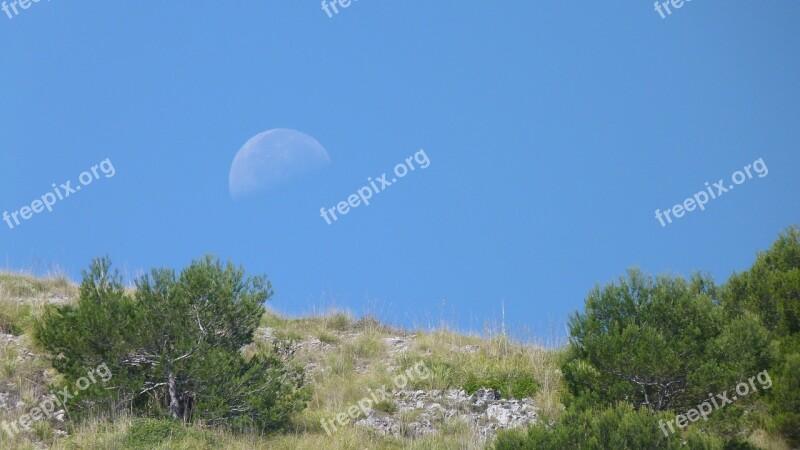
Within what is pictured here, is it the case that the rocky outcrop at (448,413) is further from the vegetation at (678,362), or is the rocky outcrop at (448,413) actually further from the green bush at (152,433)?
the green bush at (152,433)

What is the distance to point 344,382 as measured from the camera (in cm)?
1580

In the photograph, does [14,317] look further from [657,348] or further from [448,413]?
[657,348]

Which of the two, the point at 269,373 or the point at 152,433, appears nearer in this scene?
the point at 152,433

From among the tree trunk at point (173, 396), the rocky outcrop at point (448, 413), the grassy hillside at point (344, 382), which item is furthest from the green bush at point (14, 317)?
the rocky outcrop at point (448, 413)

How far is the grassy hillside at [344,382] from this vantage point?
12.1 m

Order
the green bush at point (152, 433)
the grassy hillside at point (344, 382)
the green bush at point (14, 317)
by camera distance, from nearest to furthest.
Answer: the green bush at point (152, 433), the grassy hillside at point (344, 382), the green bush at point (14, 317)

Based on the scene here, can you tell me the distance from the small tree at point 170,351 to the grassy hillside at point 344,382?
0.50 m

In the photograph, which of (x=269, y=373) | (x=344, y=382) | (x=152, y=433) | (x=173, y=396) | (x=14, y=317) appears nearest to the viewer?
(x=152, y=433)

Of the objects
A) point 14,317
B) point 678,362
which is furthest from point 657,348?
point 14,317

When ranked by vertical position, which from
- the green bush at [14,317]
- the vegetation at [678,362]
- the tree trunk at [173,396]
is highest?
the green bush at [14,317]

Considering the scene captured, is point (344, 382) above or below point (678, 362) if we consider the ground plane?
above

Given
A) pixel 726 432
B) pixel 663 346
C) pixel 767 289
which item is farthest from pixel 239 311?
pixel 767 289

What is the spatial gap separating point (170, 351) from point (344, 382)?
3.88 m

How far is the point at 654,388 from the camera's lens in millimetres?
13539
